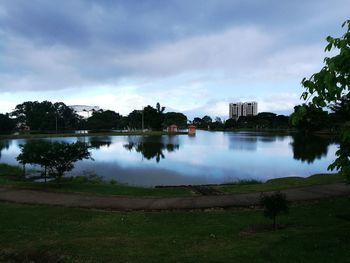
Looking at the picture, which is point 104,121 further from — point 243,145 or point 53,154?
point 53,154

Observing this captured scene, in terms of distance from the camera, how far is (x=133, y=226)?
34.0 ft

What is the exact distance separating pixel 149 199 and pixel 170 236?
5.34 meters

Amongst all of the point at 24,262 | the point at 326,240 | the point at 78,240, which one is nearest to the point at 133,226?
the point at 78,240

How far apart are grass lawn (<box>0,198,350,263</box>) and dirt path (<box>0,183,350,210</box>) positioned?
0.89m

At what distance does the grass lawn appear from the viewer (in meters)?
6.87

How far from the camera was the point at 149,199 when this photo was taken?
1425 centimetres

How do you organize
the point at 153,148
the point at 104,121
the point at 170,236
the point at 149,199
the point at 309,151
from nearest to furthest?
1. the point at 170,236
2. the point at 149,199
3. the point at 309,151
4. the point at 153,148
5. the point at 104,121

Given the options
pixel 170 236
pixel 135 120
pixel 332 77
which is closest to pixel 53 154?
pixel 170 236

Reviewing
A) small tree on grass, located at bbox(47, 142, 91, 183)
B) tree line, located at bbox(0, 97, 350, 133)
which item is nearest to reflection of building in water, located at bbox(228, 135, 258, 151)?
small tree on grass, located at bbox(47, 142, 91, 183)

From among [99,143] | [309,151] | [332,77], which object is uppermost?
[332,77]

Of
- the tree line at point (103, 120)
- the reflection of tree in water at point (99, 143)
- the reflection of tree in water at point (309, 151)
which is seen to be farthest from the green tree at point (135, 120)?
the reflection of tree in water at point (309, 151)

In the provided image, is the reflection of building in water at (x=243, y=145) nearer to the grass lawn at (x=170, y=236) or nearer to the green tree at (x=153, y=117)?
the grass lawn at (x=170, y=236)

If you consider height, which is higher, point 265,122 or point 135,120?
point 135,120

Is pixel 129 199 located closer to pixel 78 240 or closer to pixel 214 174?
pixel 78 240
